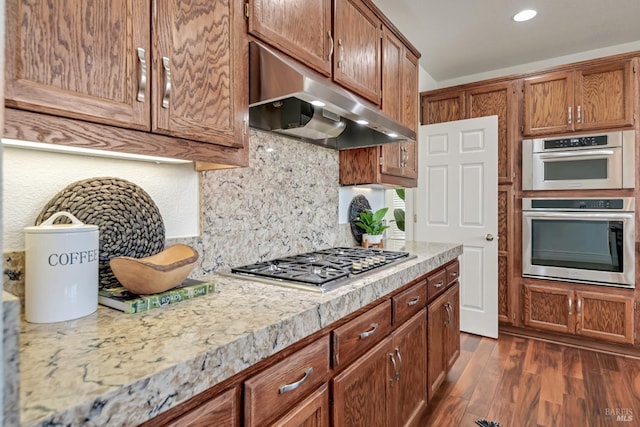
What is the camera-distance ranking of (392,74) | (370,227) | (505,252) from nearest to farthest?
(392,74)
(370,227)
(505,252)

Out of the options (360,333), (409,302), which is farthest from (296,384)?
(409,302)

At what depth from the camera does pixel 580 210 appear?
2836 millimetres

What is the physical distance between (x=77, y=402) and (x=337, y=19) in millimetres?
1753

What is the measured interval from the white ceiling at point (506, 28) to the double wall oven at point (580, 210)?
88 cm

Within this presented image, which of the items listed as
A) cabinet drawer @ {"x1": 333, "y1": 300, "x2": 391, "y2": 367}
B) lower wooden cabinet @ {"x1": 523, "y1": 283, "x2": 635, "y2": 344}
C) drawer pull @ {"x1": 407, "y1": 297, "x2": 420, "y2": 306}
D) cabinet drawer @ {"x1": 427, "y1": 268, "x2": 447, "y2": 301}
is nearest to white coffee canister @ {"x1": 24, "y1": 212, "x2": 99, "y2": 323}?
cabinet drawer @ {"x1": 333, "y1": 300, "x2": 391, "y2": 367}

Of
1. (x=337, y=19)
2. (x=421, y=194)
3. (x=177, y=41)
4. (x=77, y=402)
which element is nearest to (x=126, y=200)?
(x=177, y=41)

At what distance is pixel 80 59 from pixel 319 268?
1010 millimetres

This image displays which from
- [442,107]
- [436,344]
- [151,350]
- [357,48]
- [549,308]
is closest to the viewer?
[151,350]

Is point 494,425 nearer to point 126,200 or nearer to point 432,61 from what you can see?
point 126,200

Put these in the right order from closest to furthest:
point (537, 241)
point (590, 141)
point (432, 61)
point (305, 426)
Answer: point (305, 426) → point (590, 141) → point (537, 241) → point (432, 61)

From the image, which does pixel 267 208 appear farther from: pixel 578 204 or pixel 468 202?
pixel 578 204

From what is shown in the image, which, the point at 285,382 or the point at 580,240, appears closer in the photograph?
the point at 285,382

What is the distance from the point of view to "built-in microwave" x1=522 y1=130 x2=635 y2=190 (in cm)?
268

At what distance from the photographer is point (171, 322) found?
32.3 inches
